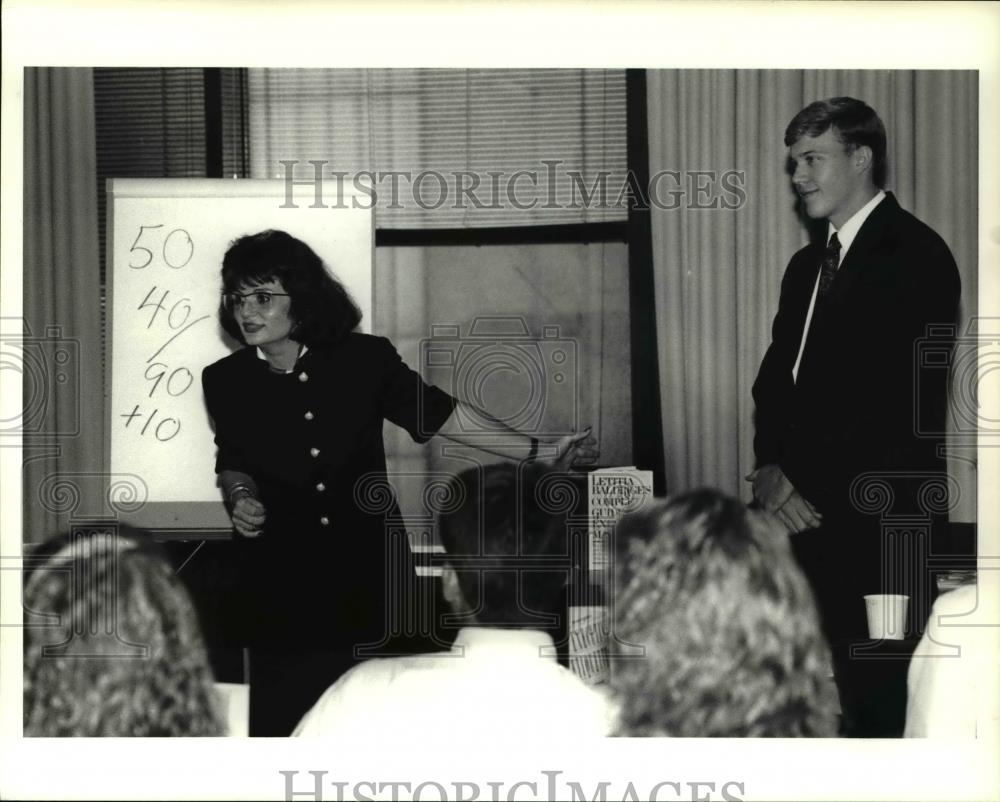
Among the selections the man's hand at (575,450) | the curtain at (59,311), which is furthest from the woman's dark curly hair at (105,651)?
the man's hand at (575,450)

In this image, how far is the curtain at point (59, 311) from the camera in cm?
299

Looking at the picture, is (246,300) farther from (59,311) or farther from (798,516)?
(798,516)

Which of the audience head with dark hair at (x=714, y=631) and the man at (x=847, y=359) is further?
the man at (x=847, y=359)

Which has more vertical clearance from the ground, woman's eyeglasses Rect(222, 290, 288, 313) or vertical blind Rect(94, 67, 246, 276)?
vertical blind Rect(94, 67, 246, 276)

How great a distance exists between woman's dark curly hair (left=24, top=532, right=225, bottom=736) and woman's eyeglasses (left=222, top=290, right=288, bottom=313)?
0.61 m

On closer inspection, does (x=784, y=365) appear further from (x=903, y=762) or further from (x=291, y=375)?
(x=291, y=375)

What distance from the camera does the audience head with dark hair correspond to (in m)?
2.81

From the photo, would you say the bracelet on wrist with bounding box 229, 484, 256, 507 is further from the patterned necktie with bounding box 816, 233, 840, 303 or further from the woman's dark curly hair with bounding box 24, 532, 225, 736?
the patterned necktie with bounding box 816, 233, 840, 303

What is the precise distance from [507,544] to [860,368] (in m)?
0.97

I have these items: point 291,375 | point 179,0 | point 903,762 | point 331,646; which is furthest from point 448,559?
point 179,0

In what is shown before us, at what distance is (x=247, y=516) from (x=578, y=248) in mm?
1055

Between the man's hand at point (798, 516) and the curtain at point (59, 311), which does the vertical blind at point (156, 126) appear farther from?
the man's hand at point (798, 516)

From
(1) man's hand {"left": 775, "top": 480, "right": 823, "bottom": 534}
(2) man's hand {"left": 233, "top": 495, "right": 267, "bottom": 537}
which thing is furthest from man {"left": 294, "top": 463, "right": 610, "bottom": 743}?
(1) man's hand {"left": 775, "top": 480, "right": 823, "bottom": 534}

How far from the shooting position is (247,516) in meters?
3.03
